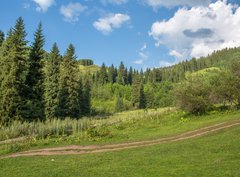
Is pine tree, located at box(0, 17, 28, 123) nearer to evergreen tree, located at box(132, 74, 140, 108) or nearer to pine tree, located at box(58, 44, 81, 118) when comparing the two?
pine tree, located at box(58, 44, 81, 118)

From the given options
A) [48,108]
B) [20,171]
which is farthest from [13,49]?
[20,171]

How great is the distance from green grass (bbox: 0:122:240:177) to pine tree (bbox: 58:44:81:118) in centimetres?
3865

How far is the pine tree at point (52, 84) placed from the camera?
61.0 meters

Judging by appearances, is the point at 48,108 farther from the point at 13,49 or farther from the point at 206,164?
the point at 206,164

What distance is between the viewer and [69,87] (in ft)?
213

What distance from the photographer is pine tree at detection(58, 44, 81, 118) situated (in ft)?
207

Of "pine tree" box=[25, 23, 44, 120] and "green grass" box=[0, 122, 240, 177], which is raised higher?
"pine tree" box=[25, 23, 44, 120]

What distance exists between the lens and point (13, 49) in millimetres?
47906

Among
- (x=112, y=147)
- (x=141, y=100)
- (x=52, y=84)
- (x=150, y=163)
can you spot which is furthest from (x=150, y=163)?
(x=141, y=100)

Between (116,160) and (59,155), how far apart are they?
652cm

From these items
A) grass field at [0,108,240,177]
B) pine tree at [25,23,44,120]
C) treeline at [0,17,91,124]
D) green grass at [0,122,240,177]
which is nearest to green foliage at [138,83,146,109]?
treeline at [0,17,91,124]

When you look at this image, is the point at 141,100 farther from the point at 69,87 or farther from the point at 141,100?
the point at 69,87

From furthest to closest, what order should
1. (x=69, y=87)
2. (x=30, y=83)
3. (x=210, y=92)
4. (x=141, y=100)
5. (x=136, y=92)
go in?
1. (x=136, y=92)
2. (x=141, y=100)
3. (x=69, y=87)
4. (x=30, y=83)
5. (x=210, y=92)

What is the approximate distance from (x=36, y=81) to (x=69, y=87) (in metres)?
14.2
